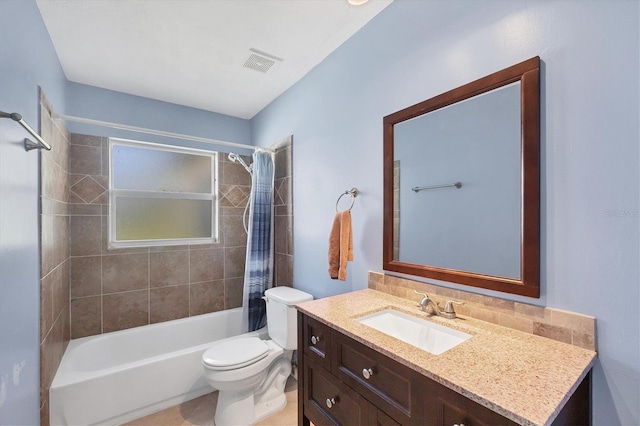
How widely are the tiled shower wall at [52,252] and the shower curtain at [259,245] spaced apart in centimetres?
128

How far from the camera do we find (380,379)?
39.7 inches

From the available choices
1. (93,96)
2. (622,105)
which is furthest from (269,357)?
(93,96)

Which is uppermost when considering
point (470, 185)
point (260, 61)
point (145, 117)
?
point (260, 61)

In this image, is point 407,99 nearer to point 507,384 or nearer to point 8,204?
point 507,384

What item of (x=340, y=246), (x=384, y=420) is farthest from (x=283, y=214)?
(x=384, y=420)

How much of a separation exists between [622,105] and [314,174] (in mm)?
1667

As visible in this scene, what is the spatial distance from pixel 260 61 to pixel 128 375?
2.39m

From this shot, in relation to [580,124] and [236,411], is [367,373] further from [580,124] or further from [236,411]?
[236,411]

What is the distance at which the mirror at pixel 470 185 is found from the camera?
3.49 ft

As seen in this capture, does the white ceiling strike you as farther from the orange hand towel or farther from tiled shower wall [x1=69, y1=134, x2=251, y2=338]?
the orange hand towel

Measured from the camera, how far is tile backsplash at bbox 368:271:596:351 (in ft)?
3.07

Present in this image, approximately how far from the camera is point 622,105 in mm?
877

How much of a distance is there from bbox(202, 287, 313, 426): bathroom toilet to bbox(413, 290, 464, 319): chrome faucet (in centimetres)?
105

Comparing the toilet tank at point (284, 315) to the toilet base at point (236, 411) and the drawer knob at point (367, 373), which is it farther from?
the drawer knob at point (367, 373)
